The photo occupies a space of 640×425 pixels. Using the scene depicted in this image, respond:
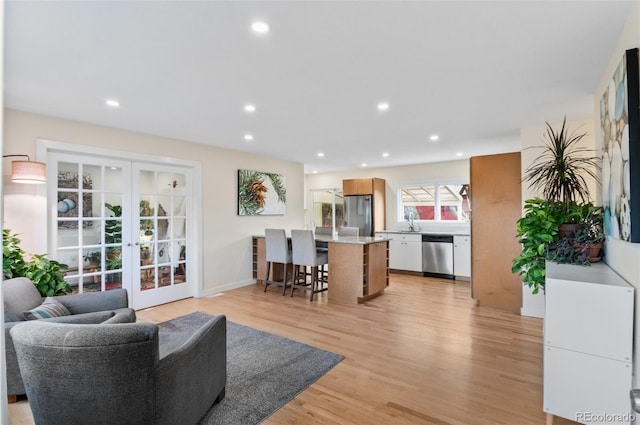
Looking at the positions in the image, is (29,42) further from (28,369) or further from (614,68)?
(614,68)

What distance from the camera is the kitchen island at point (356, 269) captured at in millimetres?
4605

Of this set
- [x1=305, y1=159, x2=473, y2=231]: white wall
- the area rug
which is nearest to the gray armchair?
the area rug

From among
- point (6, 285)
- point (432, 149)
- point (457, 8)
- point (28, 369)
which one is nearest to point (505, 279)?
point (432, 149)

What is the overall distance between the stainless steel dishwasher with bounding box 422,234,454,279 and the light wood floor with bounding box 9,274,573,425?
126 cm

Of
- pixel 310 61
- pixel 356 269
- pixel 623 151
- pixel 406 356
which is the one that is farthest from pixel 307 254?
pixel 623 151

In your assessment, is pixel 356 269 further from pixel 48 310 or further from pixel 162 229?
pixel 48 310

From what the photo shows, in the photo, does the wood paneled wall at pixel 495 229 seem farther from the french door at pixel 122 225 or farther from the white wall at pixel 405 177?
the french door at pixel 122 225

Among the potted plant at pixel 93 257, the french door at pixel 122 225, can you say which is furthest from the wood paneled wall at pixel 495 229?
the potted plant at pixel 93 257

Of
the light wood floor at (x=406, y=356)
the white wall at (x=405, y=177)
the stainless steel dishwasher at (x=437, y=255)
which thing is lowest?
the light wood floor at (x=406, y=356)

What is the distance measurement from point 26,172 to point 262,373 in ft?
9.34

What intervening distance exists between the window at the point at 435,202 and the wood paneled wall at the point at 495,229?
2222mm

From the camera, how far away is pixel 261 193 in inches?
239

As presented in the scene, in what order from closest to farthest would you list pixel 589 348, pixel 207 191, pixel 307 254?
pixel 589 348 → pixel 307 254 → pixel 207 191

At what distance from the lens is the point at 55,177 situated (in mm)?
3578
